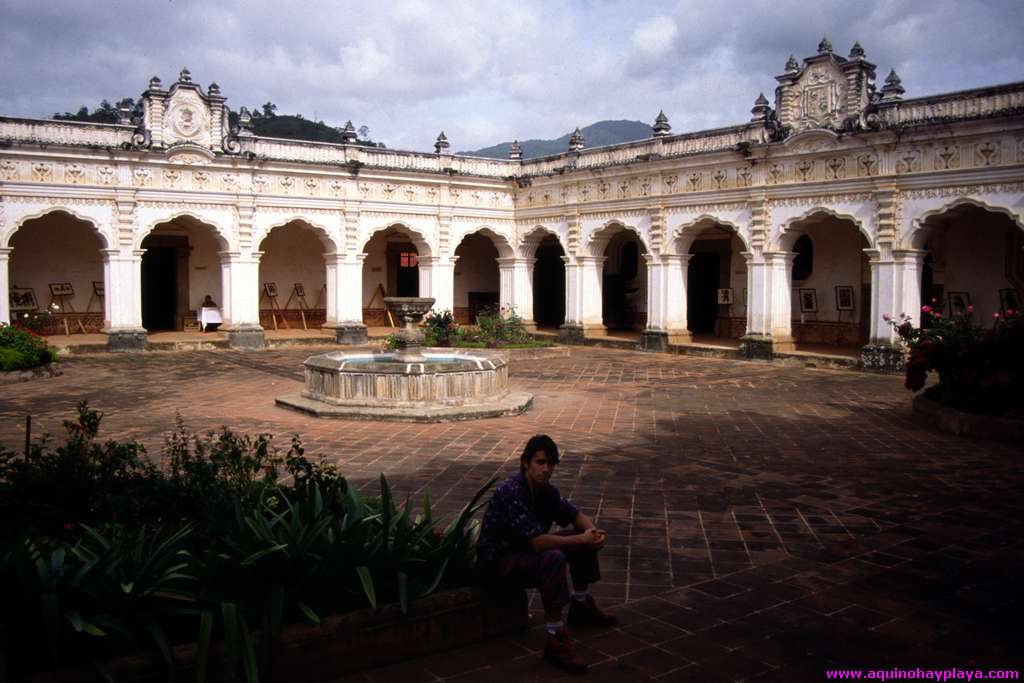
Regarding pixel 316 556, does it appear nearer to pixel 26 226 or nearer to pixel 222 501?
pixel 222 501

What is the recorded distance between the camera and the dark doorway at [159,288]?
2411 centimetres

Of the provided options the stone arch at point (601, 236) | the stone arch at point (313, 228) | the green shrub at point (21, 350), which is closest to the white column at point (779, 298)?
the stone arch at point (601, 236)

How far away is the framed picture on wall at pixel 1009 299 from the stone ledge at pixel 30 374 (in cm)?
1895

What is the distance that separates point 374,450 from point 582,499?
283 cm

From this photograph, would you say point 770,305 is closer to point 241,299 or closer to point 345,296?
point 345,296

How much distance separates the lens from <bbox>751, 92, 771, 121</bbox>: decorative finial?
1845 cm

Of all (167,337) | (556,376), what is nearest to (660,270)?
(556,376)

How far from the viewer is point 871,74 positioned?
1672cm

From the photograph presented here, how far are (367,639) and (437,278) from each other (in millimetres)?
20865

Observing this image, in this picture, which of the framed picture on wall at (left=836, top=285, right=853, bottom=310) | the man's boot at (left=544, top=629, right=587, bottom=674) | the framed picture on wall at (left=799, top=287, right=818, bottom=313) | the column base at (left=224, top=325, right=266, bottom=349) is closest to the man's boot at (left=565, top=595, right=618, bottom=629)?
the man's boot at (left=544, top=629, right=587, bottom=674)

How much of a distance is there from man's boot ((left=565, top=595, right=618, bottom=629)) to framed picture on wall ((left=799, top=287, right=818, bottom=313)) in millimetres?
18618

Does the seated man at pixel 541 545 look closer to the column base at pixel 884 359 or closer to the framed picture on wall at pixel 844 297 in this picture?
the column base at pixel 884 359

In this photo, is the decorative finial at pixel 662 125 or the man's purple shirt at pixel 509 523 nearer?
Result: the man's purple shirt at pixel 509 523

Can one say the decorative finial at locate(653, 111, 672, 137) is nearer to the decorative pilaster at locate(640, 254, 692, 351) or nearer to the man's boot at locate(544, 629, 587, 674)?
Answer: the decorative pilaster at locate(640, 254, 692, 351)
